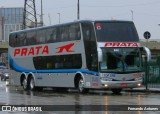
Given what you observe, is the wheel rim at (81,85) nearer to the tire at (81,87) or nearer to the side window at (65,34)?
the tire at (81,87)

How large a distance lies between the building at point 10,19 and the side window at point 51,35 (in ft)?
405

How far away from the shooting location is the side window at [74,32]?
1114 inches

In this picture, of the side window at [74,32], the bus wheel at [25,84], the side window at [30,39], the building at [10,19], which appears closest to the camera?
the side window at [74,32]

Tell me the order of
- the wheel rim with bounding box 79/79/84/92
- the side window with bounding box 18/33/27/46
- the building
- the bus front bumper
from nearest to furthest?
the bus front bumper < the wheel rim with bounding box 79/79/84/92 < the side window with bounding box 18/33/27/46 < the building

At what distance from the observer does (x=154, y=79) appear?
1264 inches

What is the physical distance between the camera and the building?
156 m

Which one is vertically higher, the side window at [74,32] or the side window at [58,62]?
the side window at [74,32]

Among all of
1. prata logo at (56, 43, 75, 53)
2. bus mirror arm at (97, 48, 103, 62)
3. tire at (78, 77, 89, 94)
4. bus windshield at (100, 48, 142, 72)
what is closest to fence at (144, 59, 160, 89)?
bus windshield at (100, 48, 142, 72)

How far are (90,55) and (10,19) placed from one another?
135 meters

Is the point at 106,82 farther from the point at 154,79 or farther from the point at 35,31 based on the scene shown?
the point at 35,31

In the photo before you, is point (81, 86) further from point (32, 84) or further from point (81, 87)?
point (32, 84)

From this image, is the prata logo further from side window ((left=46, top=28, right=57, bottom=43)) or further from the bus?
side window ((left=46, top=28, right=57, bottom=43))

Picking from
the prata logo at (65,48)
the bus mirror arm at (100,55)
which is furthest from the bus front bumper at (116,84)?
the prata logo at (65,48)

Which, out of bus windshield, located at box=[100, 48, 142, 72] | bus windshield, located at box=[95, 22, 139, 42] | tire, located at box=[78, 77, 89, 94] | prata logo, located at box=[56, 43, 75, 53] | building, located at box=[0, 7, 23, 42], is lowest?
tire, located at box=[78, 77, 89, 94]
